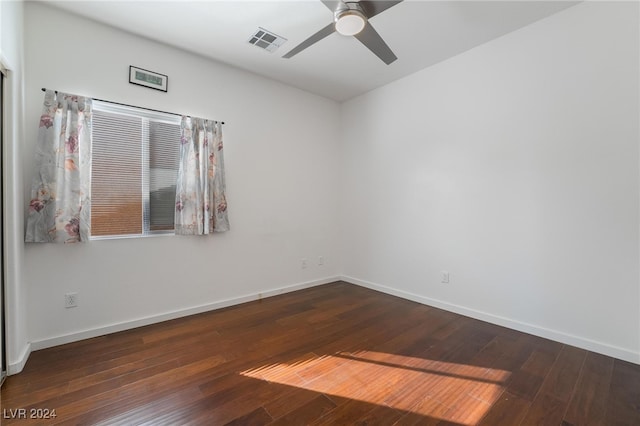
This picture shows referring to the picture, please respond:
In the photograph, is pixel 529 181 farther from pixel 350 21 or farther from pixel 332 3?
pixel 332 3

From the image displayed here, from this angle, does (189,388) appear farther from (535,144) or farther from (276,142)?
(535,144)

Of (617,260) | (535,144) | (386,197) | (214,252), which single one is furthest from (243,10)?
(617,260)

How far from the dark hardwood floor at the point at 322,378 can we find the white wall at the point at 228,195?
0.34m

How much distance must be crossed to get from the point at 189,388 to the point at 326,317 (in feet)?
5.02

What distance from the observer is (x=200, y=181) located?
3070 mm

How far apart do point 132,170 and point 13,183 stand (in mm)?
893

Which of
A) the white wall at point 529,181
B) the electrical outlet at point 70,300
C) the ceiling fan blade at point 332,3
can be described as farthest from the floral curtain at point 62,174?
the white wall at point 529,181

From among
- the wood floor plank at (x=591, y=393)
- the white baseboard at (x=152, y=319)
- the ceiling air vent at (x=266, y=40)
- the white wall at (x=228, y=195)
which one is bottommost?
the wood floor plank at (x=591, y=393)

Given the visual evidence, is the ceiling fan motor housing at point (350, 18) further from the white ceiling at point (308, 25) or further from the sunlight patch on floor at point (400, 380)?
the sunlight patch on floor at point (400, 380)

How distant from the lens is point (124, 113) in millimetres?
2717

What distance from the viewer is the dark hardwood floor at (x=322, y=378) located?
1.61 m

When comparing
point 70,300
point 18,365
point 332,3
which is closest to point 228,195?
point 70,300

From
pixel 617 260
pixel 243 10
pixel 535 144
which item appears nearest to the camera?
pixel 617 260

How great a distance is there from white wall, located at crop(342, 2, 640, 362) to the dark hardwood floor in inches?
16.2
